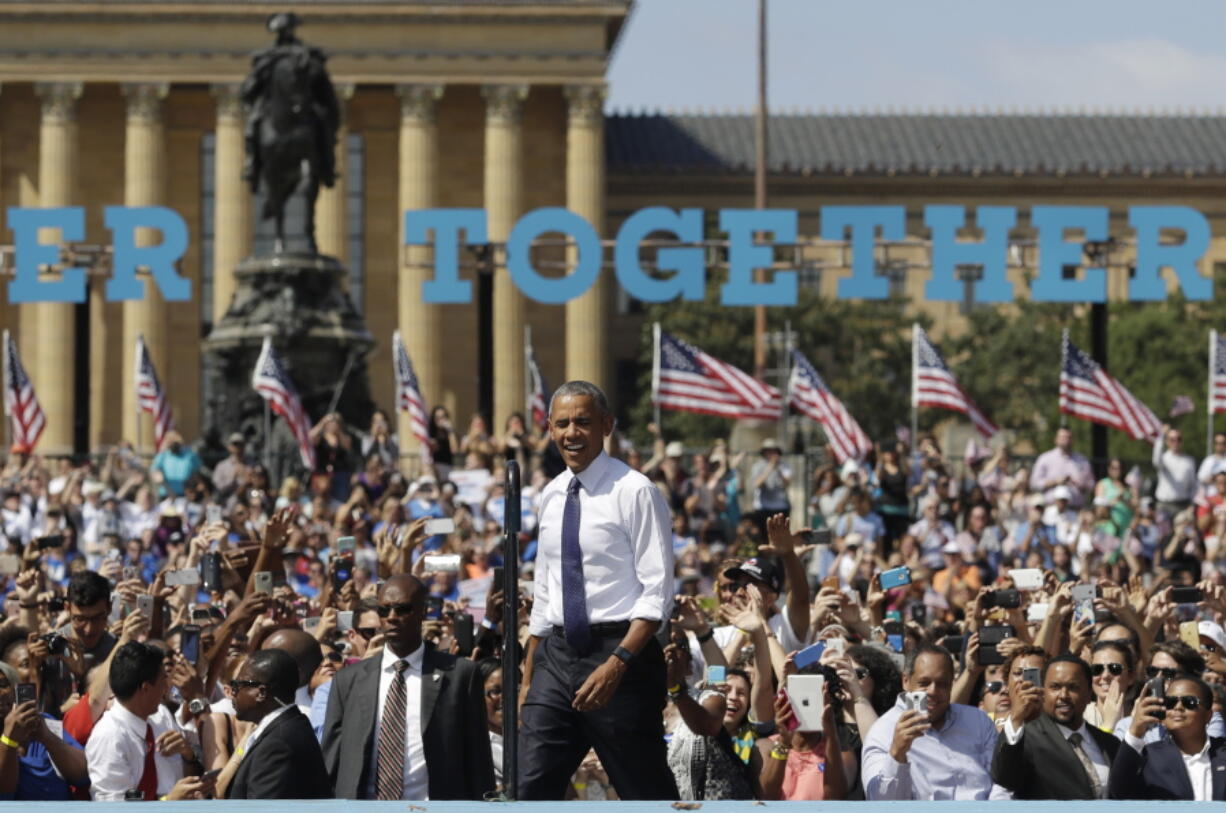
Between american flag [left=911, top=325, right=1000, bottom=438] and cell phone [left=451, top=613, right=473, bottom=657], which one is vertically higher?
american flag [left=911, top=325, right=1000, bottom=438]

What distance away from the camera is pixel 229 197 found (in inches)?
2985

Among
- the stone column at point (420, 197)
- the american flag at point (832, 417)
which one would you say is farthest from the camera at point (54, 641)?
the stone column at point (420, 197)

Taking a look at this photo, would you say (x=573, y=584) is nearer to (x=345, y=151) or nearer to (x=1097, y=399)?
(x=1097, y=399)

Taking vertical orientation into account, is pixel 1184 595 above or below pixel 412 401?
below

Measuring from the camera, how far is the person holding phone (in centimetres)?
1145

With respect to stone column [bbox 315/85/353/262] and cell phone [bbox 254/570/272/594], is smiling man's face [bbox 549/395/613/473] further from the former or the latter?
stone column [bbox 315/85/353/262]

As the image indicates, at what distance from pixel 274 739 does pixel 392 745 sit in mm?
553

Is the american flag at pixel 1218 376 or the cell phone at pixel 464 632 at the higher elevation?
the american flag at pixel 1218 376

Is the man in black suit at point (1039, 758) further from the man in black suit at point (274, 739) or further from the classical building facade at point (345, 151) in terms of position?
the classical building facade at point (345, 151)

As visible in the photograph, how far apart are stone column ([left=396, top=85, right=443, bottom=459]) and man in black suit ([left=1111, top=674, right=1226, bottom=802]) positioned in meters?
64.2

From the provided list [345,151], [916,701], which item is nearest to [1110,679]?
[916,701]

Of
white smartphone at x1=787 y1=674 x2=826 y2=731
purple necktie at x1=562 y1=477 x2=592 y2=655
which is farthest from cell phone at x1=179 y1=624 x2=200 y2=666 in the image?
white smartphone at x1=787 y1=674 x2=826 y2=731

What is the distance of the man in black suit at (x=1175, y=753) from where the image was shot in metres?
11.7

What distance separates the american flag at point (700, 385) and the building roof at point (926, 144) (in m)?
52.3
